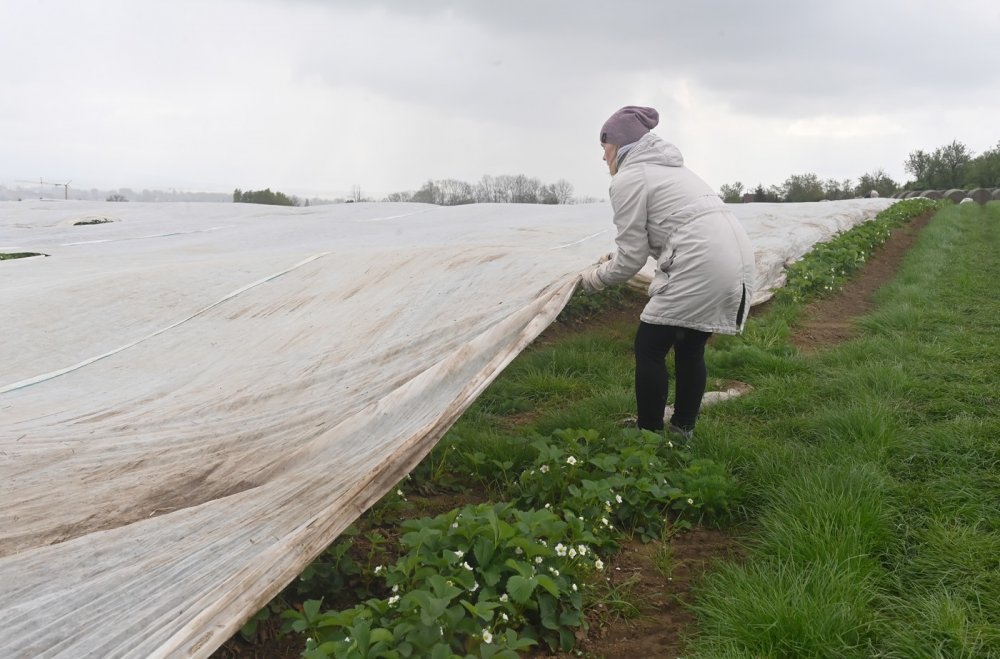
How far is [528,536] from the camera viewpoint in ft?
6.69

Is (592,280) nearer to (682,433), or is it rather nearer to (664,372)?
(664,372)

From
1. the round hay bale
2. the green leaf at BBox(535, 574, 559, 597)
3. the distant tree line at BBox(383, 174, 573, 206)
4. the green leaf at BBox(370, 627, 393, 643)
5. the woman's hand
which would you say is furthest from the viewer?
the round hay bale

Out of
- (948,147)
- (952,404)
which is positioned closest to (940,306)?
(952,404)

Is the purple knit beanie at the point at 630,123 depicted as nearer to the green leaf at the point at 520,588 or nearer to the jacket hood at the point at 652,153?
the jacket hood at the point at 652,153

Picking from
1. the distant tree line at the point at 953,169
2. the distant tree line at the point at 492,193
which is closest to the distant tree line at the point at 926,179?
the distant tree line at the point at 953,169

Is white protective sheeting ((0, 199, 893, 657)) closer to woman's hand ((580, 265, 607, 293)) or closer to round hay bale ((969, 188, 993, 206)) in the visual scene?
woman's hand ((580, 265, 607, 293))

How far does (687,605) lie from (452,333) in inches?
55.9

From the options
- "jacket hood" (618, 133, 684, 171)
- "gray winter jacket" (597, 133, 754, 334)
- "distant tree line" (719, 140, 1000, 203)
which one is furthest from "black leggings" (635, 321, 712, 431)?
"distant tree line" (719, 140, 1000, 203)

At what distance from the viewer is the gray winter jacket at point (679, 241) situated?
2.68m

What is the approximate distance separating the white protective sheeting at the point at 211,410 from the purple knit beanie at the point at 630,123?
2.28 ft

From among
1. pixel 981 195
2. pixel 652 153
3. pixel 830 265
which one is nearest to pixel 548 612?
pixel 652 153

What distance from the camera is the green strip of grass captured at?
182 cm

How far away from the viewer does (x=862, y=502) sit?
7.61 ft

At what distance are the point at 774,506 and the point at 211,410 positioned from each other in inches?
79.9
